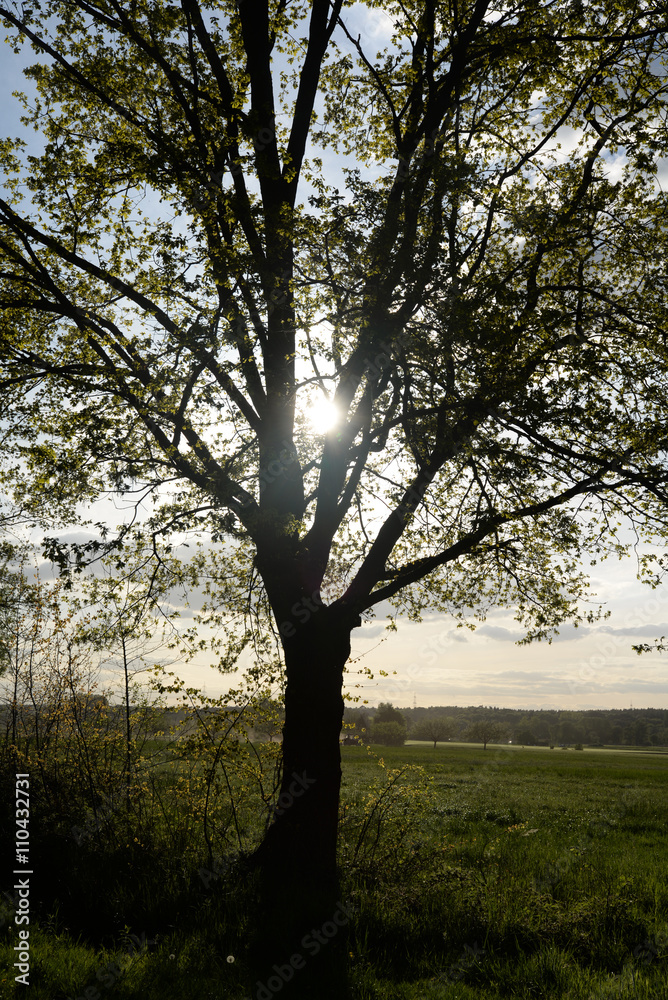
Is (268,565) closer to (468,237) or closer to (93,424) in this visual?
(93,424)

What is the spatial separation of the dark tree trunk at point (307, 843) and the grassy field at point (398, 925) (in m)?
0.23

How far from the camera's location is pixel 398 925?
6418 millimetres

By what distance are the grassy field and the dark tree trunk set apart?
23 cm

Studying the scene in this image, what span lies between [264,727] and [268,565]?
7.41 feet

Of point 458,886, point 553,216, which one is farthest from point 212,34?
point 458,886

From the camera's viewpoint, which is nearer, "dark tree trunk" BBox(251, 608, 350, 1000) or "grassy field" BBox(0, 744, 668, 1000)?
"grassy field" BBox(0, 744, 668, 1000)

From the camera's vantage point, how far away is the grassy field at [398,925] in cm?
512

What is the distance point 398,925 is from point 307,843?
4.93ft

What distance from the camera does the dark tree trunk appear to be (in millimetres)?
5473

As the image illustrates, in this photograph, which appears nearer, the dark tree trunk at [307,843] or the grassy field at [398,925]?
the grassy field at [398,925]

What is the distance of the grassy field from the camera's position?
5.12 meters

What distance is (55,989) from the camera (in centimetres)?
483

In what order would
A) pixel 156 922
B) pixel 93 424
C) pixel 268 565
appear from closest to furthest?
1. pixel 156 922
2. pixel 93 424
3. pixel 268 565

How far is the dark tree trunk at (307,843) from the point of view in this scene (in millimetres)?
5473
